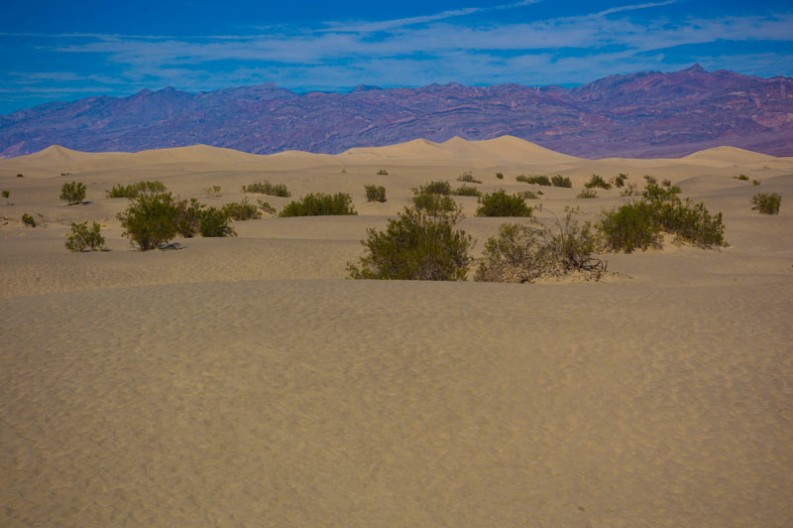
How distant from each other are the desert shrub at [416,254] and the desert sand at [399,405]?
2314 millimetres

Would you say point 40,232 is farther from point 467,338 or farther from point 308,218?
point 467,338

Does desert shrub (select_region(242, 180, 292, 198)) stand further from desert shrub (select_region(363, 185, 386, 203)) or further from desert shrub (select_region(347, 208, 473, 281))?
desert shrub (select_region(347, 208, 473, 281))

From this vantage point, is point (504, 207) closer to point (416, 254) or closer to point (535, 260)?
point (535, 260)

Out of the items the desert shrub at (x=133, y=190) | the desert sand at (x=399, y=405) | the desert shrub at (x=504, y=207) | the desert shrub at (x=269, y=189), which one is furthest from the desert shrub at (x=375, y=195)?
the desert sand at (x=399, y=405)

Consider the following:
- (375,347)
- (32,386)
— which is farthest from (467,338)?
(32,386)

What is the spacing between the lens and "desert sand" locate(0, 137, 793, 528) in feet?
16.9

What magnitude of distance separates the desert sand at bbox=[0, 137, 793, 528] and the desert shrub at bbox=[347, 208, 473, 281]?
91.1 inches

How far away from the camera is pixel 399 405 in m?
6.62

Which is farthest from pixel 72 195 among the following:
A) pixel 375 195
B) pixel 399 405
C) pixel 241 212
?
pixel 399 405

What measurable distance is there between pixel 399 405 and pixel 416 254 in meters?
7.42

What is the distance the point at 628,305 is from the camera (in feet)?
32.7

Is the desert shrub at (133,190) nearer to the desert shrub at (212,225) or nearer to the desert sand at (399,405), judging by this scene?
the desert shrub at (212,225)

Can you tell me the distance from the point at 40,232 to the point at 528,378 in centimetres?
1927

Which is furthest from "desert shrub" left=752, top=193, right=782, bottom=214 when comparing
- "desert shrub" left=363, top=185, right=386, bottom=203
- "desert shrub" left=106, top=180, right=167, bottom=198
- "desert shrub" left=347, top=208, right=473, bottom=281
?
"desert shrub" left=106, top=180, right=167, bottom=198
